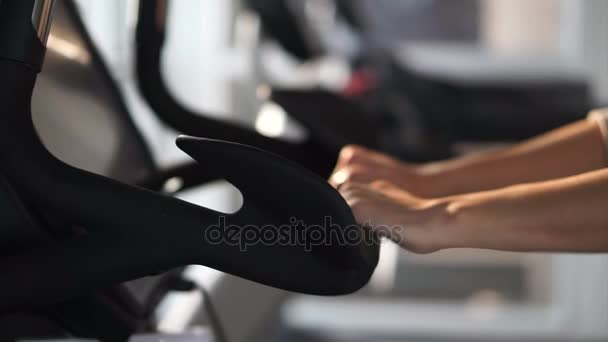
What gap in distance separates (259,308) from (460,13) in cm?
248

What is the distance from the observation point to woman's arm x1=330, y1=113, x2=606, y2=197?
37.8 inches

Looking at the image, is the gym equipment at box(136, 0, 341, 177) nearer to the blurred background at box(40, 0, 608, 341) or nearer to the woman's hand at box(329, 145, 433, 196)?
the woman's hand at box(329, 145, 433, 196)

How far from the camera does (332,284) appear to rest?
1.99 ft

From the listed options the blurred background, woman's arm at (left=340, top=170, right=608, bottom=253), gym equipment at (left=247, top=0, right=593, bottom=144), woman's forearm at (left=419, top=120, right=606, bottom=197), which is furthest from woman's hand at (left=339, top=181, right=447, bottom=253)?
gym equipment at (left=247, top=0, right=593, bottom=144)

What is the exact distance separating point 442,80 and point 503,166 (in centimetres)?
162

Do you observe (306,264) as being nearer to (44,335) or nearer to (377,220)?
(377,220)

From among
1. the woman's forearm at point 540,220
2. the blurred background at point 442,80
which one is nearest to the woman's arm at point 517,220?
the woman's forearm at point 540,220

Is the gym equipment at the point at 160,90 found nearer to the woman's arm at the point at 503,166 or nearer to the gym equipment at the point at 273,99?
the gym equipment at the point at 273,99

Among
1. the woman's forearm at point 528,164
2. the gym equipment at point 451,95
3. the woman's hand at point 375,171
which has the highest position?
the gym equipment at point 451,95

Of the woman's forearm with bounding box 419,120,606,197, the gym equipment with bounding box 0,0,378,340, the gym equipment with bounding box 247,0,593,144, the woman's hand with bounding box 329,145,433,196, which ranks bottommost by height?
the gym equipment with bounding box 0,0,378,340

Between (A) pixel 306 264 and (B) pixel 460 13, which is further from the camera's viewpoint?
(B) pixel 460 13

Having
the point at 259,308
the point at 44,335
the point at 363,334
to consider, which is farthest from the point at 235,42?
the point at 44,335

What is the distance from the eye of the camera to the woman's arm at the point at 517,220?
2.11 feet

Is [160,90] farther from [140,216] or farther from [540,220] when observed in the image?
[540,220]
